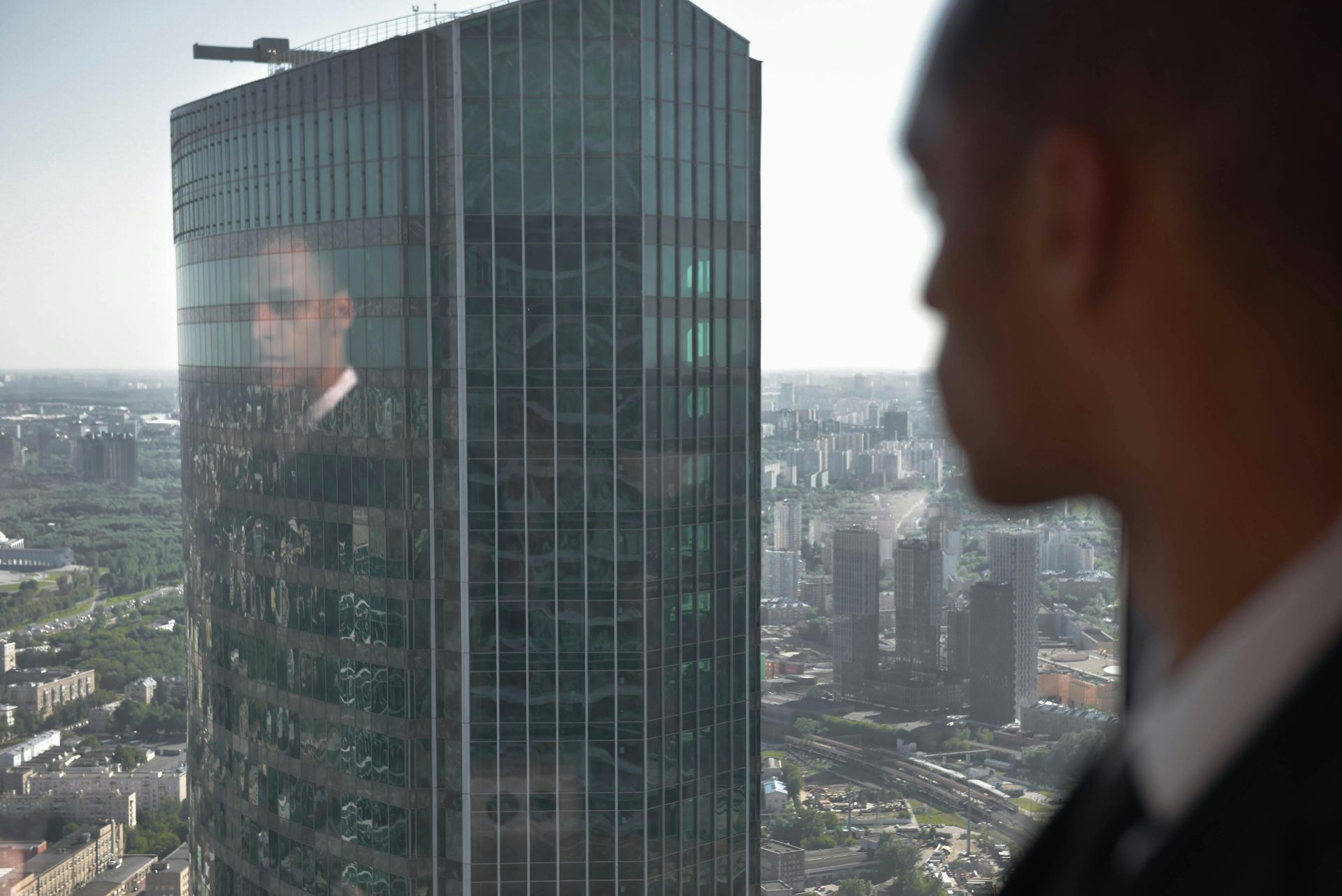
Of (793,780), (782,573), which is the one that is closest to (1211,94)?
(782,573)

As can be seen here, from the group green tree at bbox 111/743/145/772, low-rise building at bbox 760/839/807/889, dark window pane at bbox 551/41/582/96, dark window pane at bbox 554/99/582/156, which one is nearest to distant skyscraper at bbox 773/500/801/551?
low-rise building at bbox 760/839/807/889

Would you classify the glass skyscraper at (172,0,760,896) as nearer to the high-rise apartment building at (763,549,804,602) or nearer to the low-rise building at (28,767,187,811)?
the high-rise apartment building at (763,549,804,602)

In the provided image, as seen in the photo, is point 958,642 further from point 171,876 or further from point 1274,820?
point 1274,820

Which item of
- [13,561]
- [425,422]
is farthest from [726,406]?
[13,561]

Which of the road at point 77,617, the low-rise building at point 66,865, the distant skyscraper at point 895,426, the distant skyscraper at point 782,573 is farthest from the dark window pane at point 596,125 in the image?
the low-rise building at point 66,865

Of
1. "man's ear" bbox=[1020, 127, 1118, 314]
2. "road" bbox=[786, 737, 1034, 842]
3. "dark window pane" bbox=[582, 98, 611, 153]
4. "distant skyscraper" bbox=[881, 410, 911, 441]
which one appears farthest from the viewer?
"road" bbox=[786, 737, 1034, 842]

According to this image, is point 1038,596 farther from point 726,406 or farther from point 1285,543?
point 1285,543

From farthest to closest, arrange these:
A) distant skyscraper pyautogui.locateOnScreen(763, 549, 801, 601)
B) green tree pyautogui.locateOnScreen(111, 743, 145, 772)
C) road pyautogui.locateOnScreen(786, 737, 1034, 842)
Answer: green tree pyautogui.locateOnScreen(111, 743, 145, 772) → distant skyscraper pyautogui.locateOnScreen(763, 549, 801, 601) → road pyautogui.locateOnScreen(786, 737, 1034, 842)
